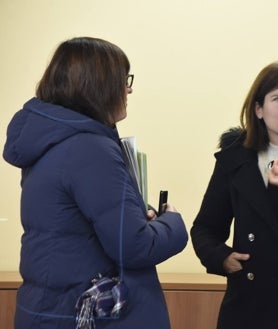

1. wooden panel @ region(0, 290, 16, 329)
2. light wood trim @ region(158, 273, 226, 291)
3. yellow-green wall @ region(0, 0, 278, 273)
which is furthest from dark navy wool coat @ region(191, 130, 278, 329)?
wooden panel @ region(0, 290, 16, 329)

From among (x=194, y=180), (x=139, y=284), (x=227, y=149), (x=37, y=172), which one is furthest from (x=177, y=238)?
(x=194, y=180)

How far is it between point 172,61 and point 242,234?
1255 mm

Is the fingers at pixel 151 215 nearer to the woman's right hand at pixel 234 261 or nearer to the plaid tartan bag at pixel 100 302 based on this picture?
the plaid tartan bag at pixel 100 302

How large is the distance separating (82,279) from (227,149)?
74 cm

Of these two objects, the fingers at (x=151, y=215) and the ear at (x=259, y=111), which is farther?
the ear at (x=259, y=111)

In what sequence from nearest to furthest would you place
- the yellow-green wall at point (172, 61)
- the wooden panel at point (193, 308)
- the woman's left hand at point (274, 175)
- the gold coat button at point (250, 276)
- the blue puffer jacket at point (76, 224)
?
the blue puffer jacket at point (76, 224) < the woman's left hand at point (274, 175) < the gold coat button at point (250, 276) < the wooden panel at point (193, 308) < the yellow-green wall at point (172, 61)

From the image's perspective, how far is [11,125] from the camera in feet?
3.55

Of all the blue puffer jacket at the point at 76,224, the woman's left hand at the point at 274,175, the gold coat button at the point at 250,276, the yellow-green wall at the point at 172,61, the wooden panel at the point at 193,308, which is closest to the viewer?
the blue puffer jacket at the point at 76,224

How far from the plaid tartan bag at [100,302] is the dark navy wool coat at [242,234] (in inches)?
21.4

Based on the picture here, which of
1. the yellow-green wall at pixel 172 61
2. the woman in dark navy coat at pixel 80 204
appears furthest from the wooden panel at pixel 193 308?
the woman in dark navy coat at pixel 80 204

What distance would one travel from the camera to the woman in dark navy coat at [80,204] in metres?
0.97

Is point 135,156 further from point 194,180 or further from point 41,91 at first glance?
point 194,180

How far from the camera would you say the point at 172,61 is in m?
2.41

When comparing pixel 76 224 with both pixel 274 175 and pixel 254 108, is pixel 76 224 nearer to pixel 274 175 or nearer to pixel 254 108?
pixel 274 175
